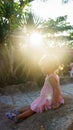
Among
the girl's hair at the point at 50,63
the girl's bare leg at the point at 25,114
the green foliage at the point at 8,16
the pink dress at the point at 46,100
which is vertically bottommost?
the girl's bare leg at the point at 25,114

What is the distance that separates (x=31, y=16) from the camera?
1441 centimetres

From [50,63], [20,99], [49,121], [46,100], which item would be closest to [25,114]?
[46,100]

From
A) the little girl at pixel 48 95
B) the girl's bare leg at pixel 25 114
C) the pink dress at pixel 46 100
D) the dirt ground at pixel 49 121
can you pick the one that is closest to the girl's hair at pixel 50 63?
the little girl at pixel 48 95

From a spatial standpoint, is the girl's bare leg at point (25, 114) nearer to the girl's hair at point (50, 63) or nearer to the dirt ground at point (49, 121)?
the dirt ground at point (49, 121)

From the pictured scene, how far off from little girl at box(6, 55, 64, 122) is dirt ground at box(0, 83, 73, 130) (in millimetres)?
121

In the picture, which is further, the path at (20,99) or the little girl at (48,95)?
the path at (20,99)

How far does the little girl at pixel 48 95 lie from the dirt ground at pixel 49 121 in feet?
0.40

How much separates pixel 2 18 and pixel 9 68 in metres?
2.00

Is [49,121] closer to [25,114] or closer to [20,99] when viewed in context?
[25,114]

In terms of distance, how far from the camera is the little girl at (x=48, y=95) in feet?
17.6

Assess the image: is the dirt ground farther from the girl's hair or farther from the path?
the path

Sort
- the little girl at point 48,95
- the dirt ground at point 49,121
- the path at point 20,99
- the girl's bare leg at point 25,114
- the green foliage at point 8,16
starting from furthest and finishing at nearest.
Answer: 1. the green foliage at point 8,16
2. the path at point 20,99
3. the girl's bare leg at point 25,114
4. the little girl at point 48,95
5. the dirt ground at point 49,121

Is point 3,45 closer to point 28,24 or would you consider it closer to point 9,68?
point 9,68

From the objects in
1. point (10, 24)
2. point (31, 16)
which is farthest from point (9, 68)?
point (31, 16)
